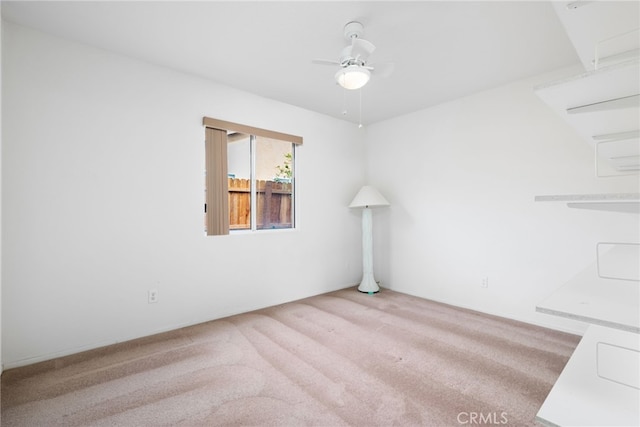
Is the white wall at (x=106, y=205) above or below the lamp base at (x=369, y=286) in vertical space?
above

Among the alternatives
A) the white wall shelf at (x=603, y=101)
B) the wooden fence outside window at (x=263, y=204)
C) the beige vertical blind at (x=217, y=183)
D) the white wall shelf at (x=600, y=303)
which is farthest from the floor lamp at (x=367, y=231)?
the white wall shelf at (x=600, y=303)

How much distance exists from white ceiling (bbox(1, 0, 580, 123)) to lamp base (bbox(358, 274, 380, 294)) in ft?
8.26

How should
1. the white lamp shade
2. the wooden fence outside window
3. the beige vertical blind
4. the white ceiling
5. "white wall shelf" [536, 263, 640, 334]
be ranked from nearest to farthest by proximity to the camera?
"white wall shelf" [536, 263, 640, 334] < the white ceiling < the beige vertical blind < the wooden fence outside window < the white lamp shade

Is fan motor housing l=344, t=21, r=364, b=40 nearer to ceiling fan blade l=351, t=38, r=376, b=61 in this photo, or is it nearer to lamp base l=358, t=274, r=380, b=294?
ceiling fan blade l=351, t=38, r=376, b=61

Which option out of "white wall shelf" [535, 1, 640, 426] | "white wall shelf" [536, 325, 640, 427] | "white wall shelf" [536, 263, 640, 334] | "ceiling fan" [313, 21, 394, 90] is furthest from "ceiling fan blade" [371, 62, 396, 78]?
"white wall shelf" [536, 325, 640, 427]

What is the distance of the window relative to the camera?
3086 mm

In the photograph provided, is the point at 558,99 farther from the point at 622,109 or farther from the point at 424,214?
the point at 424,214

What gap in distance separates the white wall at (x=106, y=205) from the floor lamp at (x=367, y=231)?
4.43 ft

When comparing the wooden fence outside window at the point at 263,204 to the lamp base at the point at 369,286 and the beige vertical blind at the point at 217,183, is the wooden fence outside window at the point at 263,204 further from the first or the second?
the lamp base at the point at 369,286

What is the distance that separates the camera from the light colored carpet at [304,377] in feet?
5.46

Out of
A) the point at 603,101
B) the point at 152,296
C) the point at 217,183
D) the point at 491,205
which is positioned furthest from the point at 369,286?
the point at 603,101

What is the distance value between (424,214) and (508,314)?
4.78 ft

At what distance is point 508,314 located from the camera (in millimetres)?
3135

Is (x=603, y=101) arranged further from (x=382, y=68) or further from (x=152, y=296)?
(x=152, y=296)
